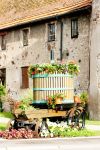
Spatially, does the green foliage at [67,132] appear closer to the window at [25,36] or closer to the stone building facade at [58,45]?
the stone building facade at [58,45]

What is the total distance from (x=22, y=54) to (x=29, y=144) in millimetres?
20942

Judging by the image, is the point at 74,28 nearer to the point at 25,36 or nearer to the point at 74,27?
the point at 74,27

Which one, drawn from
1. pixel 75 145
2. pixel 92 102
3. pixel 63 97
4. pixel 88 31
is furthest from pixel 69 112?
pixel 88 31

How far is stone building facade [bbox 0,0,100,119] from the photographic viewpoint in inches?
1086

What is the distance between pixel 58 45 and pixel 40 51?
193cm

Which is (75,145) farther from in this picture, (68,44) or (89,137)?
(68,44)

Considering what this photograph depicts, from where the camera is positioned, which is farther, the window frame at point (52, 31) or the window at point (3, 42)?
the window at point (3, 42)

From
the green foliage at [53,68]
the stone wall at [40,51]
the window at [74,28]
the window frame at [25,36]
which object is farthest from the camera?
the window frame at [25,36]

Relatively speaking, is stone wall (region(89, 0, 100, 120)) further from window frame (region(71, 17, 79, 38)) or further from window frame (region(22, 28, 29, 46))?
window frame (region(22, 28, 29, 46))

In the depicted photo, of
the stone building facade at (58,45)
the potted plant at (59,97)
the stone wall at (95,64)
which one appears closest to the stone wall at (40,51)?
the stone building facade at (58,45)

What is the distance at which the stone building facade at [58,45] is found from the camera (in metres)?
27.6

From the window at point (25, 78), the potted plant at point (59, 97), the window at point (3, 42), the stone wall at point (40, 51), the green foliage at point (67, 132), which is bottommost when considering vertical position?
the green foliage at point (67, 132)

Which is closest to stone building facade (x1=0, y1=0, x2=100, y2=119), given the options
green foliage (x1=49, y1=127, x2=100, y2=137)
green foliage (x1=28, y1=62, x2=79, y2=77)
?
green foliage (x1=28, y1=62, x2=79, y2=77)

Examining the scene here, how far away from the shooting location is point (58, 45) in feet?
104
